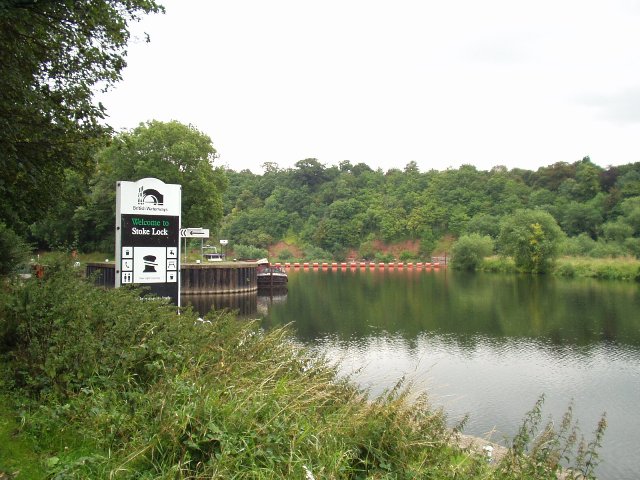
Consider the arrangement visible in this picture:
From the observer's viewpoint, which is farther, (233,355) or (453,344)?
(453,344)

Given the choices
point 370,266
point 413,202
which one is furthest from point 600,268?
point 413,202

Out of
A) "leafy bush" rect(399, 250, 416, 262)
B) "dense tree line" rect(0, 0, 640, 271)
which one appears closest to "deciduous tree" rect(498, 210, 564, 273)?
"dense tree line" rect(0, 0, 640, 271)

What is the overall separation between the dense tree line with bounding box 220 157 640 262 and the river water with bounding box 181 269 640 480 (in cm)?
3662

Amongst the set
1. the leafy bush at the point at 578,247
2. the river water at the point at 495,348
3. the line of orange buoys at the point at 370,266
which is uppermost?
Result: the leafy bush at the point at 578,247

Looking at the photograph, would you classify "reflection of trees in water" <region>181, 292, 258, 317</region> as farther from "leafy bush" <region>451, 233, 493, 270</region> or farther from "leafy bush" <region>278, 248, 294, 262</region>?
"leafy bush" <region>278, 248, 294, 262</region>

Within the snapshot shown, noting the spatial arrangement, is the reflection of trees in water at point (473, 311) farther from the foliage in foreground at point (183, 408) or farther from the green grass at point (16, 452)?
the green grass at point (16, 452)

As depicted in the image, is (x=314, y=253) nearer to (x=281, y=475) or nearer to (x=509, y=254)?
(x=509, y=254)

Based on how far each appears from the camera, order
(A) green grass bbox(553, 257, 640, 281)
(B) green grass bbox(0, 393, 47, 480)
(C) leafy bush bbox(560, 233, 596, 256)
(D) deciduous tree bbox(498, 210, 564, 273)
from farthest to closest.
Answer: (C) leafy bush bbox(560, 233, 596, 256), (D) deciduous tree bbox(498, 210, 564, 273), (A) green grass bbox(553, 257, 640, 281), (B) green grass bbox(0, 393, 47, 480)

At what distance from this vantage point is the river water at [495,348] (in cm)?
1123

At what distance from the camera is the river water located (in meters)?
11.2

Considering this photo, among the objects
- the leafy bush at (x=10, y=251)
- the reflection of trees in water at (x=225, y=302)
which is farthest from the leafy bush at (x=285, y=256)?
the leafy bush at (x=10, y=251)

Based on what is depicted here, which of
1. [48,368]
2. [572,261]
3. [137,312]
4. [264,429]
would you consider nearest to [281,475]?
[264,429]

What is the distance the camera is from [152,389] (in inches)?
206

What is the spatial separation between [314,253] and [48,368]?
7424 cm
